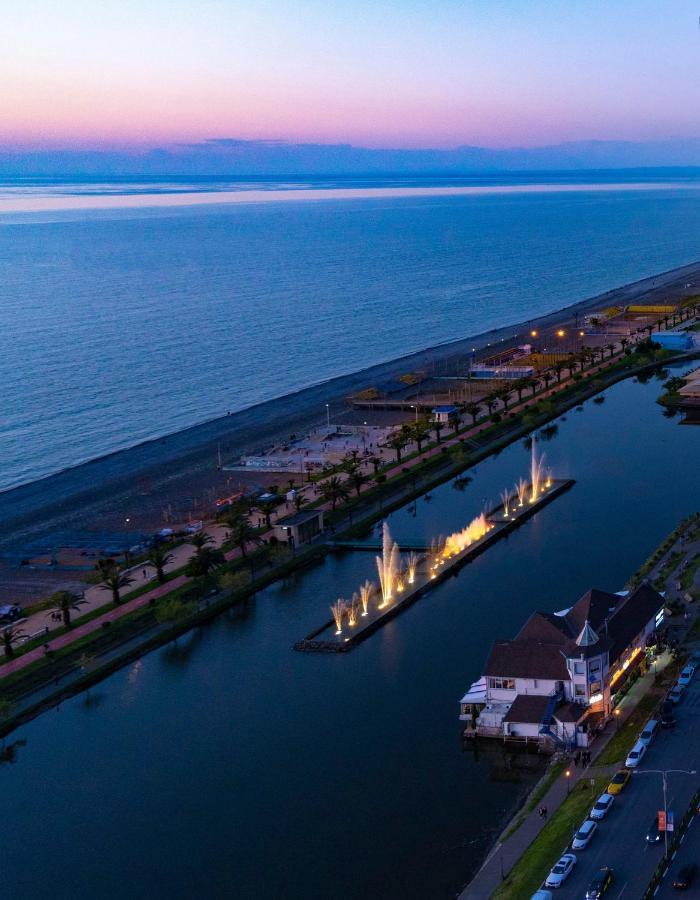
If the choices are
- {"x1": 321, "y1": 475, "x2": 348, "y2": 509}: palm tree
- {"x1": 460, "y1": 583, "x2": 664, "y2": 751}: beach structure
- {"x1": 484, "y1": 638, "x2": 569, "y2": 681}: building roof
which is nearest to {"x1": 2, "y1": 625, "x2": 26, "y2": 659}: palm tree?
{"x1": 460, "y1": 583, "x2": 664, "y2": 751}: beach structure

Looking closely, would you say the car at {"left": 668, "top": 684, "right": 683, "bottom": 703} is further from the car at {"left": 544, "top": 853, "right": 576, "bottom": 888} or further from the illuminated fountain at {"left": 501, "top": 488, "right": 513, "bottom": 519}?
the illuminated fountain at {"left": 501, "top": 488, "right": 513, "bottom": 519}

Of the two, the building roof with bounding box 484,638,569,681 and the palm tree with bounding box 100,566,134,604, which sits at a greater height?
the building roof with bounding box 484,638,569,681

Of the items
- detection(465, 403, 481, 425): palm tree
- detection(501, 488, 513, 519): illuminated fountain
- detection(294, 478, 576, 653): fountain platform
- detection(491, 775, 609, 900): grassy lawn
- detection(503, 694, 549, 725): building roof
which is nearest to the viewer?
detection(491, 775, 609, 900): grassy lawn

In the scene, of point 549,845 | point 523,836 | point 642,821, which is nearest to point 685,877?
point 642,821

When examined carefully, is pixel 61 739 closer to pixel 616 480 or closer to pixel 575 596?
pixel 575 596

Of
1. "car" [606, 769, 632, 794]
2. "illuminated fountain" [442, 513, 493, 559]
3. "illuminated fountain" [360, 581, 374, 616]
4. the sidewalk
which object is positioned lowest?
"illuminated fountain" [360, 581, 374, 616]

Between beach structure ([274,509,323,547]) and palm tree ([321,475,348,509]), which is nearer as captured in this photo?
beach structure ([274,509,323,547])

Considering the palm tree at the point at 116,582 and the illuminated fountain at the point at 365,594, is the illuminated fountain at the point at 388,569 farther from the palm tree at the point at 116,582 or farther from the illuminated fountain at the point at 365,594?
the palm tree at the point at 116,582

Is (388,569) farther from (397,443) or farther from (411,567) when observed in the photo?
(397,443)
